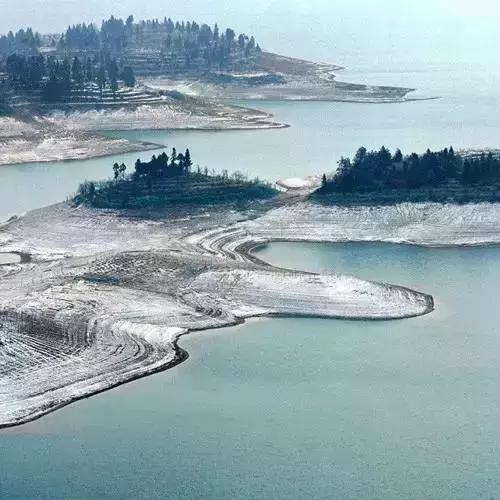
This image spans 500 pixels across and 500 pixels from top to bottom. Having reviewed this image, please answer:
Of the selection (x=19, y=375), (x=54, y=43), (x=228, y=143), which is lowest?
(x=19, y=375)

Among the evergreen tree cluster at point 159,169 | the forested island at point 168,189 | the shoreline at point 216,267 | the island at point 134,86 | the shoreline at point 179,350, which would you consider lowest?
the shoreline at point 179,350

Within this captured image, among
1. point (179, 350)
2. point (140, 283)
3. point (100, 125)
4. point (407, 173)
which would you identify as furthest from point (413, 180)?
point (100, 125)

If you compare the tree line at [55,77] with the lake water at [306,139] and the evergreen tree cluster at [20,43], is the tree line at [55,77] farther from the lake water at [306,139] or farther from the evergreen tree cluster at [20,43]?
the evergreen tree cluster at [20,43]

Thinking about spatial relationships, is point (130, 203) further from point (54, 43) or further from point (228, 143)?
point (54, 43)

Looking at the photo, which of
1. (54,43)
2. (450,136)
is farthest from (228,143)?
(54,43)

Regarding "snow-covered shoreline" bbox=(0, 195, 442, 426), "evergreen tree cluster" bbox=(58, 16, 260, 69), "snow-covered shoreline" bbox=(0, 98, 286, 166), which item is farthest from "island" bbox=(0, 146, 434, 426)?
"evergreen tree cluster" bbox=(58, 16, 260, 69)

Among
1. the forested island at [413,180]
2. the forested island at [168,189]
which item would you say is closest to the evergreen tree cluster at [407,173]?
the forested island at [413,180]

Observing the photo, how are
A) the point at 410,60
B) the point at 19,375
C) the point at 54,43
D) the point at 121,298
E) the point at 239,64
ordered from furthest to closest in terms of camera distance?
the point at 410,60
the point at 54,43
the point at 239,64
the point at 121,298
the point at 19,375

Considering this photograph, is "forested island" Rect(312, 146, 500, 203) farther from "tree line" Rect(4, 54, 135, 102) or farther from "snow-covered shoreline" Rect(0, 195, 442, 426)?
"tree line" Rect(4, 54, 135, 102)

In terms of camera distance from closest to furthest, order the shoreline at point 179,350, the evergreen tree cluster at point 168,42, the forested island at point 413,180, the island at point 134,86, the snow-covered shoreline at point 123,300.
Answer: the shoreline at point 179,350
the snow-covered shoreline at point 123,300
the forested island at point 413,180
the island at point 134,86
the evergreen tree cluster at point 168,42
